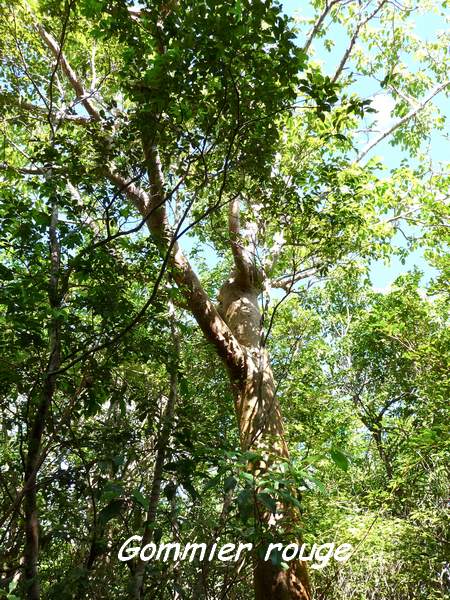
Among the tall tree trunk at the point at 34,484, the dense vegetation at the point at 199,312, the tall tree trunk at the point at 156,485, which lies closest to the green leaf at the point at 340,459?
the dense vegetation at the point at 199,312

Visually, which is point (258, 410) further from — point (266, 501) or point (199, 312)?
point (266, 501)

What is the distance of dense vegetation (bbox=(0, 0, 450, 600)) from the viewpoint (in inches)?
86.7

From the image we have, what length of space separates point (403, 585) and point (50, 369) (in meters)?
4.43

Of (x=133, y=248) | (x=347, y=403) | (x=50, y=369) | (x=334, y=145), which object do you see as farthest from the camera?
(x=347, y=403)

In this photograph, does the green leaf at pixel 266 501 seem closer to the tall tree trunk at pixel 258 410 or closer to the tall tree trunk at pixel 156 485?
the tall tree trunk at pixel 258 410

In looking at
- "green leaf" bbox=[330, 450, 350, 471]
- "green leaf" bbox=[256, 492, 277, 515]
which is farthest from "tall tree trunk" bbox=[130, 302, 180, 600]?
"green leaf" bbox=[330, 450, 350, 471]

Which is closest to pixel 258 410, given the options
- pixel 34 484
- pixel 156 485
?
pixel 156 485

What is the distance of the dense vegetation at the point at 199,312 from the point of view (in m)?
2.20

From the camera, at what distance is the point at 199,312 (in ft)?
14.0

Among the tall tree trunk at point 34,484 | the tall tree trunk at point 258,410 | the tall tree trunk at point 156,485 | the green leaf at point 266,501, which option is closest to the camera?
the green leaf at point 266,501

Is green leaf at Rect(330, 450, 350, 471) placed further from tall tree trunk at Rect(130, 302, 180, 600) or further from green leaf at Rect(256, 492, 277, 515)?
tall tree trunk at Rect(130, 302, 180, 600)

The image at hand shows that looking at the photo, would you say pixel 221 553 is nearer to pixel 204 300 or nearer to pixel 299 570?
pixel 299 570

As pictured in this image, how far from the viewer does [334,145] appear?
608 centimetres

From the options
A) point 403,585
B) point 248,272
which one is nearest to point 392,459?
point 403,585
